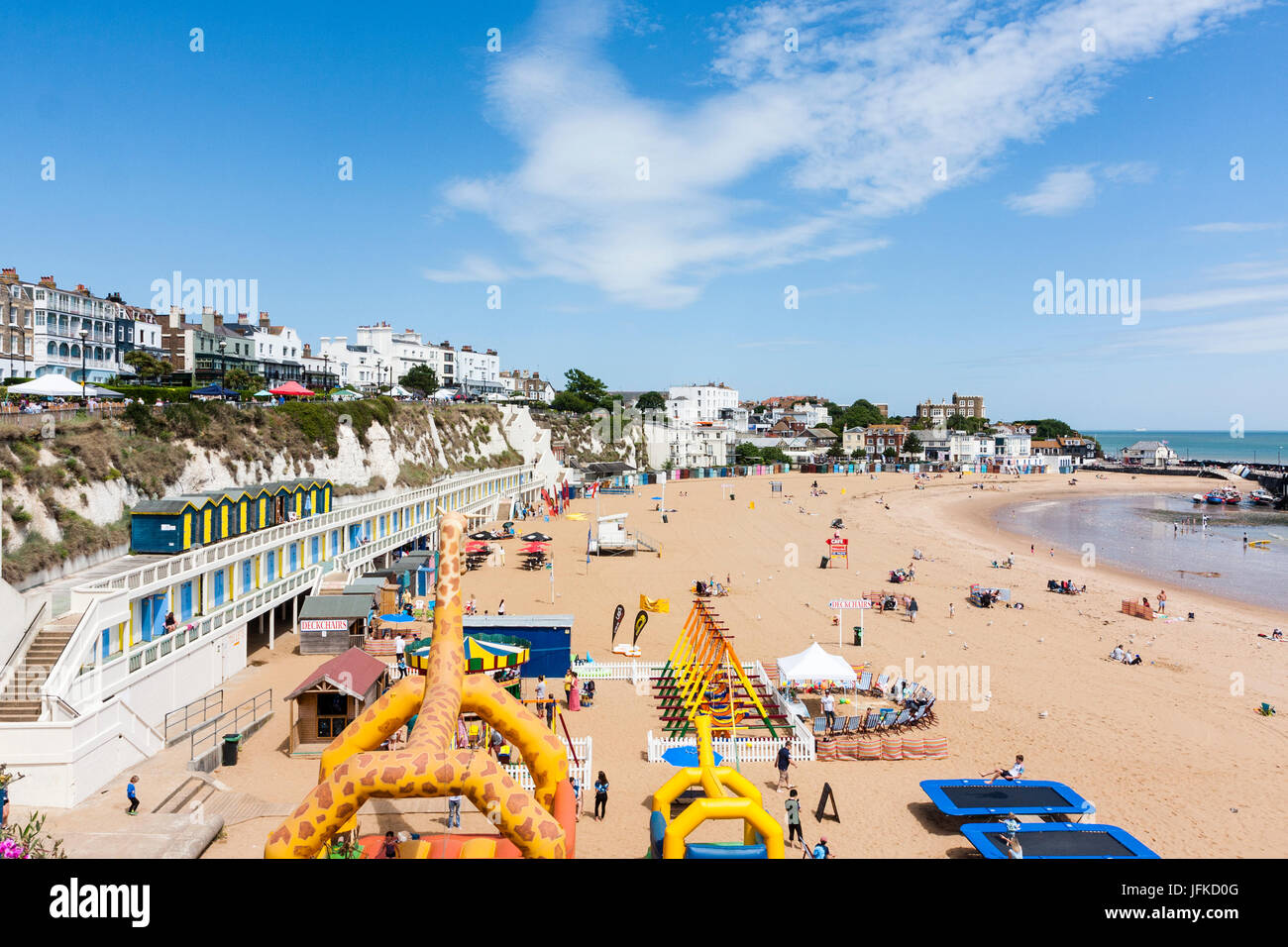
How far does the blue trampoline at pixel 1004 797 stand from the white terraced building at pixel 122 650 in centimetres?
1632

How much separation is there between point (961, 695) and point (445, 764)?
759 inches

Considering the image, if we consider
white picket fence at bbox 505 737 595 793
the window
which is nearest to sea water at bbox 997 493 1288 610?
white picket fence at bbox 505 737 595 793

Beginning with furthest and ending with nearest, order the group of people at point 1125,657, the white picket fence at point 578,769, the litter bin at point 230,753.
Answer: the group of people at point 1125,657, the litter bin at point 230,753, the white picket fence at point 578,769

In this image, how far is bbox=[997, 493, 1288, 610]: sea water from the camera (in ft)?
141

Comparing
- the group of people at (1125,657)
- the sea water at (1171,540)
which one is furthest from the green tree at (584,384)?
the group of people at (1125,657)

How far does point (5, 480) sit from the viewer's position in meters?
22.0

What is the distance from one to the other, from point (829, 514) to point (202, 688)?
2342 inches

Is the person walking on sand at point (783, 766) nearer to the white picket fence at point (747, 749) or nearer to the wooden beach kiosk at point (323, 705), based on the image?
the white picket fence at point (747, 749)

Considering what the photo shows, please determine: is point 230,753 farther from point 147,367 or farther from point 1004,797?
point 147,367

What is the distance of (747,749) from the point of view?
59.0 ft

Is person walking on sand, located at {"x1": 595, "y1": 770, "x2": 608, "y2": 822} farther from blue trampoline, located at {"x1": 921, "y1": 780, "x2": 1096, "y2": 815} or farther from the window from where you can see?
blue trampoline, located at {"x1": 921, "y1": 780, "x2": 1096, "y2": 815}

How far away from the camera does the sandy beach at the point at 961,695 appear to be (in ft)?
49.0

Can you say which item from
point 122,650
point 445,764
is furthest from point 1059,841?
point 122,650
